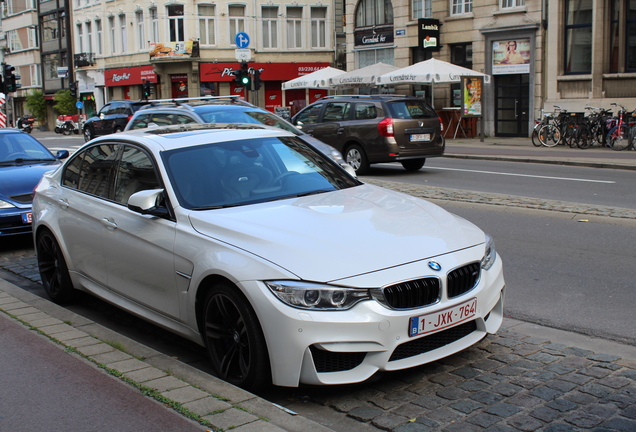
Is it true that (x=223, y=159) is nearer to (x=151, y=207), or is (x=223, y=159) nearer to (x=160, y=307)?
(x=151, y=207)

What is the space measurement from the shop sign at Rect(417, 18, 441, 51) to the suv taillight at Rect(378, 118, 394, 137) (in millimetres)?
17055

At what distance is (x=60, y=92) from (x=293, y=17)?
22054 mm

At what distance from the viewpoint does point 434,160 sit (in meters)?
20.9

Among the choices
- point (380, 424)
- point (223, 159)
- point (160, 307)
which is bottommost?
point (380, 424)

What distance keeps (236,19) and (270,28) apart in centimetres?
242

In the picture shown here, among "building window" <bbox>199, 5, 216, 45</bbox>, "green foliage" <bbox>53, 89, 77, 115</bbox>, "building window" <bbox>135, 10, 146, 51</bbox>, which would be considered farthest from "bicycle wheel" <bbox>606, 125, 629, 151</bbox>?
"green foliage" <bbox>53, 89, 77, 115</bbox>

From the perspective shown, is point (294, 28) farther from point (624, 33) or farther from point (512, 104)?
point (624, 33)

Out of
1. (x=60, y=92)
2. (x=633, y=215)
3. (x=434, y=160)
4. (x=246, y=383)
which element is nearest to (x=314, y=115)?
(x=434, y=160)

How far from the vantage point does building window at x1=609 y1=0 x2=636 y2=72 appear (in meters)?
25.3

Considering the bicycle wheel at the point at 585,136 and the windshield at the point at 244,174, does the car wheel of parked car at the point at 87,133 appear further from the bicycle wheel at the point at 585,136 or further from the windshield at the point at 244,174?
the windshield at the point at 244,174

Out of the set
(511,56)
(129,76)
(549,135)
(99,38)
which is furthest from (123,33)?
(549,135)

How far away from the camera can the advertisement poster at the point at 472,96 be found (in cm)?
2927

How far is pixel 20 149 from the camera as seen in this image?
10641mm

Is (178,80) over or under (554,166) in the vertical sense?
over
